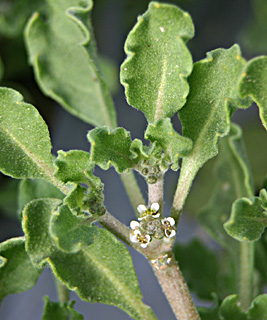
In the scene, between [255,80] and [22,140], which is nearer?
[255,80]

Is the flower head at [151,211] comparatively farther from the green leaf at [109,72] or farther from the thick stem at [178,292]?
the green leaf at [109,72]

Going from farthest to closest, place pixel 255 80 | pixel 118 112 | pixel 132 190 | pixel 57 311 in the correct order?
pixel 118 112, pixel 132 190, pixel 57 311, pixel 255 80

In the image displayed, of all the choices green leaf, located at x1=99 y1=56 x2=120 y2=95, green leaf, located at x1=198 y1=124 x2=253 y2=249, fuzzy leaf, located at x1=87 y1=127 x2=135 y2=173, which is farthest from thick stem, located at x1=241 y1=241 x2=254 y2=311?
green leaf, located at x1=99 y1=56 x2=120 y2=95

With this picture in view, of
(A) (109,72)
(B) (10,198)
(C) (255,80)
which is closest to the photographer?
(C) (255,80)

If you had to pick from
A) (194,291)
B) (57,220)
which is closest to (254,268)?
(194,291)

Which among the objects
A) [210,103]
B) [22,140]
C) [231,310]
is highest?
[210,103]

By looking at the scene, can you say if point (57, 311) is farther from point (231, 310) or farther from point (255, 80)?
point (255, 80)

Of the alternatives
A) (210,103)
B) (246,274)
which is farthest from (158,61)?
(246,274)

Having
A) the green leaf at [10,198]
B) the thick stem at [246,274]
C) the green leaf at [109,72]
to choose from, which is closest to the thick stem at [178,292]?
the thick stem at [246,274]
